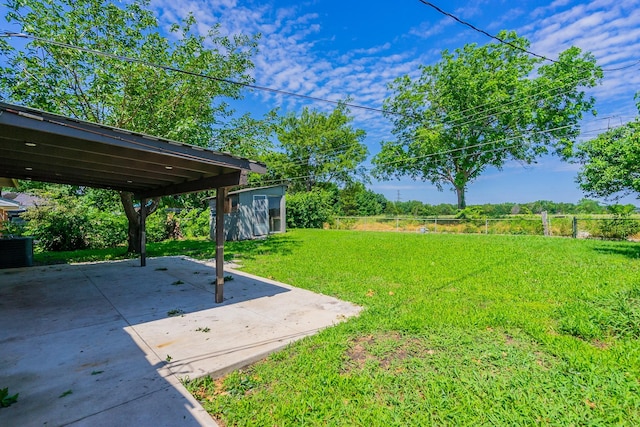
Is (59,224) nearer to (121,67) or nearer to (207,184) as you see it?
(121,67)

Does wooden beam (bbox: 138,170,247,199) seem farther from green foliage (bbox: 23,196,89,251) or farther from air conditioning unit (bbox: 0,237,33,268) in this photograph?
green foliage (bbox: 23,196,89,251)

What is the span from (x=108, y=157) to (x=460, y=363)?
5.06 m

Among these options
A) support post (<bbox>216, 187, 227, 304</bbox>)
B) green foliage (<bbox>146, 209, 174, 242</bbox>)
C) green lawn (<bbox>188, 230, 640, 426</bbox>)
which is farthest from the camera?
green foliage (<bbox>146, 209, 174, 242</bbox>)

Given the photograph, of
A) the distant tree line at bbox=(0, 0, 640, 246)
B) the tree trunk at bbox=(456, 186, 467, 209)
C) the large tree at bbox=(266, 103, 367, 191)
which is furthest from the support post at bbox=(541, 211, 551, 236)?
the large tree at bbox=(266, 103, 367, 191)

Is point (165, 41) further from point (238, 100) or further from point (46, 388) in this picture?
point (46, 388)

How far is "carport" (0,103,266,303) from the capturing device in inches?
108

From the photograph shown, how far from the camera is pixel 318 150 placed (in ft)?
103

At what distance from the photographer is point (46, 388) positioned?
7.31 ft

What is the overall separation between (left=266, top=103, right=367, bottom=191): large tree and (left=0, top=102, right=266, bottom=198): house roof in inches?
1010

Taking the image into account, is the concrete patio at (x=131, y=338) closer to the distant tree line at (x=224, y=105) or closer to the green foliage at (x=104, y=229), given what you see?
the distant tree line at (x=224, y=105)

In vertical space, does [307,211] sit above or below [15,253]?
above

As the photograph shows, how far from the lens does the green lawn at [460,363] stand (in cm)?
200

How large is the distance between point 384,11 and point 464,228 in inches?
551

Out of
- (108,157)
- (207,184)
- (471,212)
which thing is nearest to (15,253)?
(108,157)
